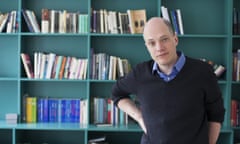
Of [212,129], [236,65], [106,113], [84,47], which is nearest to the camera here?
[212,129]

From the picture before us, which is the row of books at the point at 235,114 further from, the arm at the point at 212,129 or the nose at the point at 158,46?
the nose at the point at 158,46

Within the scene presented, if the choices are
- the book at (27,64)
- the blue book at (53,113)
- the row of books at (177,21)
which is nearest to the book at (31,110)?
the blue book at (53,113)

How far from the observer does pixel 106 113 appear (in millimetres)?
3666

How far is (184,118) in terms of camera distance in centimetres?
172

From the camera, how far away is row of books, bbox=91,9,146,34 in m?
3.55

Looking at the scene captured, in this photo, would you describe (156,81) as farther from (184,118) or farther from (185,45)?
(185,45)

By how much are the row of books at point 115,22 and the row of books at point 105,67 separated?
256mm

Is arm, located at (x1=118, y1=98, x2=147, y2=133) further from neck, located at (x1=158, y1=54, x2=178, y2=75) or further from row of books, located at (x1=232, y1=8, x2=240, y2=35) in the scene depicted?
row of books, located at (x1=232, y1=8, x2=240, y2=35)

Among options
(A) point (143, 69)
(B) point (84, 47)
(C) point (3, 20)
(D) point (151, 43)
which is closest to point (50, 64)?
(B) point (84, 47)

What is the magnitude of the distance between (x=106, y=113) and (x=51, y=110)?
57 centimetres

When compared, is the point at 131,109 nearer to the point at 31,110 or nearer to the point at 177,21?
the point at 177,21

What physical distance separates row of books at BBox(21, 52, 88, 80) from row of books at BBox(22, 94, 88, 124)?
0.89 ft

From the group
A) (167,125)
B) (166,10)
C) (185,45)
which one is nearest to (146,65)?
(167,125)

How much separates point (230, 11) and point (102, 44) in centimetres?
131
